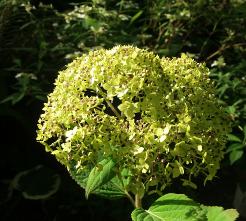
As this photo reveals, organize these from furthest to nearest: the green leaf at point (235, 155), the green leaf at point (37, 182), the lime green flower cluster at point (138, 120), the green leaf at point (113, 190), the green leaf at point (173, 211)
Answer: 1. the green leaf at point (37, 182)
2. the green leaf at point (235, 155)
3. the green leaf at point (113, 190)
4. the green leaf at point (173, 211)
5. the lime green flower cluster at point (138, 120)

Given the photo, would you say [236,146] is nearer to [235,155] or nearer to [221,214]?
[235,155]

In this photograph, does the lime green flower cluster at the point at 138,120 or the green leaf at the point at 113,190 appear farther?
the green leaf at the point at 113,190

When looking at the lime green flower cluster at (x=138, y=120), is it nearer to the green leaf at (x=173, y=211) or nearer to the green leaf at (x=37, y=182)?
the green leaf at (x=173, y=211)

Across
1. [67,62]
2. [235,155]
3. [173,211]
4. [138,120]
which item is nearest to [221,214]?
[173,211]

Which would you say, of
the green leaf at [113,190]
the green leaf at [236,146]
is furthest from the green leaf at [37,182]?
the green leaf at [113,190]

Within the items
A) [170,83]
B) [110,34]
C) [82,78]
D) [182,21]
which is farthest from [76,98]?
[182,21]

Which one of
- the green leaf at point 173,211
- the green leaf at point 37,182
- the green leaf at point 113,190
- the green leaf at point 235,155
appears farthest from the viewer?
the green leaf at point 37,182
